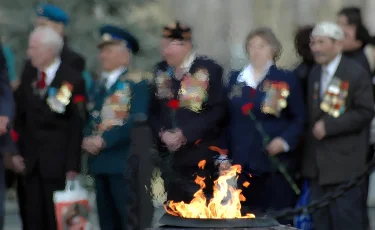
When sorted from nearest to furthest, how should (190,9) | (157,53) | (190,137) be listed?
1. (190,137)
2. (157,53)
3. (190,9)

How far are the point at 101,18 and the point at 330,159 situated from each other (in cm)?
633

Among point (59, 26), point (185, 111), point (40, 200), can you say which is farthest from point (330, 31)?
point (40, 200)

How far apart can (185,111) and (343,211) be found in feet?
4.54

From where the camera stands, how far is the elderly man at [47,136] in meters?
9.37

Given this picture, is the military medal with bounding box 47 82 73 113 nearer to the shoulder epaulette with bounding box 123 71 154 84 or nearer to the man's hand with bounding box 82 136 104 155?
the man's hand with bounding box 82 136 104 155

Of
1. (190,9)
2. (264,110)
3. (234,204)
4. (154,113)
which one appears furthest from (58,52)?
(190,9)

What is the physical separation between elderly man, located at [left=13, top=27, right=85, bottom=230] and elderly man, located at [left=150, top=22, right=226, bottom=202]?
0.63 m

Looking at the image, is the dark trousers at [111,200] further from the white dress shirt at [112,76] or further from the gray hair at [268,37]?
the gray hair at [268,37]

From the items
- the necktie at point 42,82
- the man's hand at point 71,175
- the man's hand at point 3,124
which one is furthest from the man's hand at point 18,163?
the man's hand at point 3,124

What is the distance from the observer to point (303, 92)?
9570mm

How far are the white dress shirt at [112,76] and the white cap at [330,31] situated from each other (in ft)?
4.88

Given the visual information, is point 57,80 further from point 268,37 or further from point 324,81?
point 324,81

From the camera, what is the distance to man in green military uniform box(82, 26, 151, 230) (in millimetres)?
9461

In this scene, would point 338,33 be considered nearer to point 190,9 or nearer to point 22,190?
point 22,190
